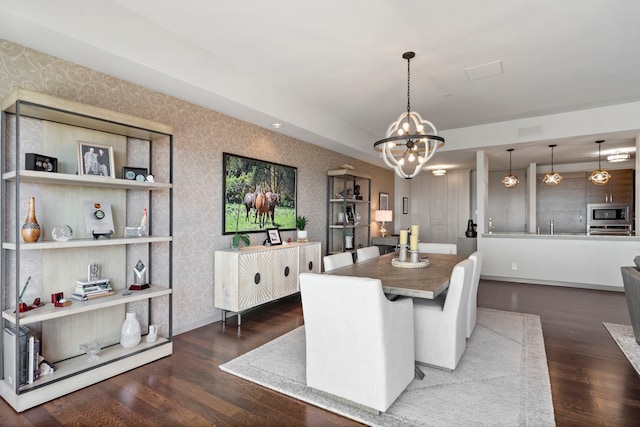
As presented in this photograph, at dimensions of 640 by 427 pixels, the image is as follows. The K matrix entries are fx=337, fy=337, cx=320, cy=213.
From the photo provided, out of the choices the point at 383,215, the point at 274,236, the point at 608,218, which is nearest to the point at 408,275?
the point at 274,236

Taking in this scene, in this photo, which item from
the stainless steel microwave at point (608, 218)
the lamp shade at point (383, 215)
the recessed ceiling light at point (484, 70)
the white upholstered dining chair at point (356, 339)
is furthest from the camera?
the stainless steel microwave at point (608, 218)

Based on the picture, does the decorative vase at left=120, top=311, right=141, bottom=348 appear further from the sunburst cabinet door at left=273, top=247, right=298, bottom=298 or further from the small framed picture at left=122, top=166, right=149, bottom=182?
the sunburst cabinet door at left=273, top=247, right=298, bottom=298

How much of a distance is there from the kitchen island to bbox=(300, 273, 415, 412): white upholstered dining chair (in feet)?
15.8

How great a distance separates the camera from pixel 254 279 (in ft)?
12.4

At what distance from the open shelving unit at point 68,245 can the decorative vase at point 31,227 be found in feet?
0.20

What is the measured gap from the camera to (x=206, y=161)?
12.1ft

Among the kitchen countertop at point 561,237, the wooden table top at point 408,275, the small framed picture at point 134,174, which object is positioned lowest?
the wooden table top at point 408,275

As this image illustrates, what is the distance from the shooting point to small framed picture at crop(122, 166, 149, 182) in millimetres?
2744

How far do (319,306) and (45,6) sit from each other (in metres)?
2.57

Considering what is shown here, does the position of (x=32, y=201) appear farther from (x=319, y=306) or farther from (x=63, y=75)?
(x=319, y=306)

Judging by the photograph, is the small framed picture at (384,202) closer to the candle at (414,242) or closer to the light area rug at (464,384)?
the candle at (414,242)

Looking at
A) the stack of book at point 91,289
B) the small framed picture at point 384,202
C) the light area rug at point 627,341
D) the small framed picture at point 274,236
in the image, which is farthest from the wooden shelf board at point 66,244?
the small framed picture at point 384,202

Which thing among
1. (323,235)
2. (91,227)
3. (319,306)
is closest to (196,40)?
(91,227)

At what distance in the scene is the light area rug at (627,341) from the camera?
276 cm
